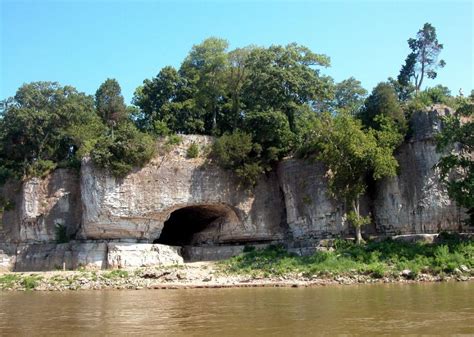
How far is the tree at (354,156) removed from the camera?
3117cm

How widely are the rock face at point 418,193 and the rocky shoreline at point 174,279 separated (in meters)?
8.35

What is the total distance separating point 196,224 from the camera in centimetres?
4009

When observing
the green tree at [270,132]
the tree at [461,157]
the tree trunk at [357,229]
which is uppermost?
the green tree at [270,132]

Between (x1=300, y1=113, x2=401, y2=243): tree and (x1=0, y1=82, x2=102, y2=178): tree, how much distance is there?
55.4ft

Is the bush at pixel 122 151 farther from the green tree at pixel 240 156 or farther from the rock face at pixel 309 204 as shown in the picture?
the rock face at pixel 309 204

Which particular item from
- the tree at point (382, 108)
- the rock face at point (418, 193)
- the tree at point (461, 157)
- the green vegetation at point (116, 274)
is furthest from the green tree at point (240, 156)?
the tree at point (461, 157)

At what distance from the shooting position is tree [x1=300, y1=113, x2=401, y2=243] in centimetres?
3117

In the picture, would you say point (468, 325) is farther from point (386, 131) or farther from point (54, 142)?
point (54, 142)

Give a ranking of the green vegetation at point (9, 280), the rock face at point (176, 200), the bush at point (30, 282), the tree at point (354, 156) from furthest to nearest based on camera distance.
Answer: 1. the rock face at point (176, 200)
2. the tree at point (354, 156)
3. the green vegetation at point (9, 280)
4. the bush at point (30, 282)

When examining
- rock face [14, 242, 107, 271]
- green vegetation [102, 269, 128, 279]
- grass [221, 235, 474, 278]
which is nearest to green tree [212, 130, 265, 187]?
grass [221, 235, 474, 278]

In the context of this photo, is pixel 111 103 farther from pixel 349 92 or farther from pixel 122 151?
pixel 349 92

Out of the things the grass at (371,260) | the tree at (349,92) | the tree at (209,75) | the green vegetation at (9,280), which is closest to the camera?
the grass at (371,260)

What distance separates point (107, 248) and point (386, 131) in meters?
19.8

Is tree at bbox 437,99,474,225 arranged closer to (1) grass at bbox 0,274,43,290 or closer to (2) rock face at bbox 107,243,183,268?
(2) rock face at bbox 107,243,183,268
